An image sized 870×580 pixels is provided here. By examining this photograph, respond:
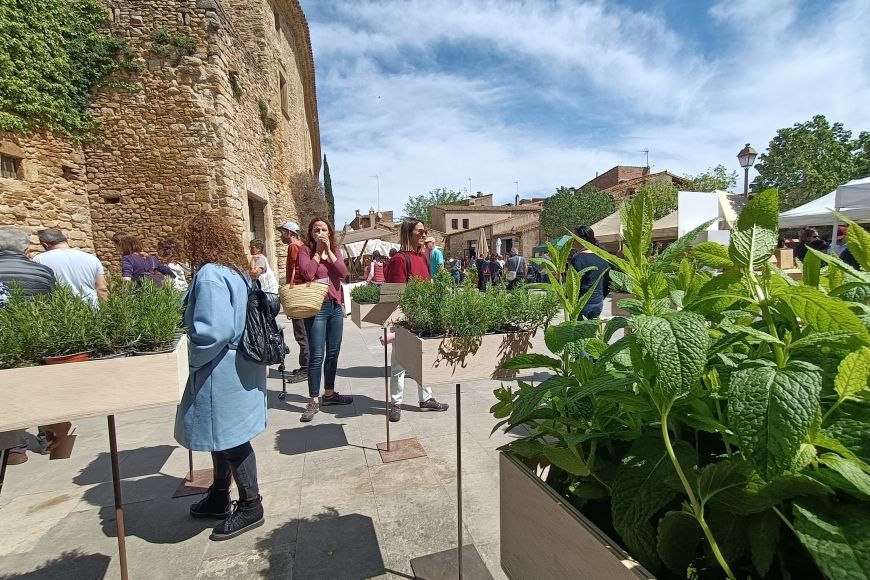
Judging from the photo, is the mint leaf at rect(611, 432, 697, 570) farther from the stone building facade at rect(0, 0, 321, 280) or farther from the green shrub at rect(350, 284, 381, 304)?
the stone building facade at rect(0, 0, 321, 280)

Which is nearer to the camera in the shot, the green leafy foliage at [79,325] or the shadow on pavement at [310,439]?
the green leafy foliage at [79,325]

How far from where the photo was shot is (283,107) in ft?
48.1

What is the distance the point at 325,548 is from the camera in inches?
87.7

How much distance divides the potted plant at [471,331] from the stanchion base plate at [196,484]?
1924mm

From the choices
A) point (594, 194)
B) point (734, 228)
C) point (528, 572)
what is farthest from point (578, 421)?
point (594, 194)

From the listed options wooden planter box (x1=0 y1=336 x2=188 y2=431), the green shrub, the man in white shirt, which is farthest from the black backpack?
the green shrub

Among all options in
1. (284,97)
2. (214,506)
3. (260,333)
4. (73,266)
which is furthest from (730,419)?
(284,97)

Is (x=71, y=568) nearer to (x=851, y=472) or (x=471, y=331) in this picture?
(x=471, y=331)

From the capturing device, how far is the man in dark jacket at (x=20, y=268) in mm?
2459

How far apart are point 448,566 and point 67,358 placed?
1866 millimetres

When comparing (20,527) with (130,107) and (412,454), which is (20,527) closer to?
(412,454)

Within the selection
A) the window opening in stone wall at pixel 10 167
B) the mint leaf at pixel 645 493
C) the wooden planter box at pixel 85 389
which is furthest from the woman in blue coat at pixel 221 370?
the window opening in stone wall at pixel 10 167

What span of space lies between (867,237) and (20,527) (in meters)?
4.00

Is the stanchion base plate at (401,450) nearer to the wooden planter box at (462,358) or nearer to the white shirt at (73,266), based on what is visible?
the wooden planter box at (462,358)
